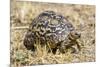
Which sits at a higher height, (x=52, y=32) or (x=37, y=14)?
(x=37, y=14)

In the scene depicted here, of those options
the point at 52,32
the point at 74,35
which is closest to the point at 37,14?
the point at 52,32

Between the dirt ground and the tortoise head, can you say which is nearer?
the dirt ground

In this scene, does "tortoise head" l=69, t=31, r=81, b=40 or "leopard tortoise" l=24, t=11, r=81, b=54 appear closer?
"leopard tortoise" l=24, t=11, r=81, b=54

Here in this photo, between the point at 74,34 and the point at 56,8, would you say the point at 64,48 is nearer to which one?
the point at 74,34

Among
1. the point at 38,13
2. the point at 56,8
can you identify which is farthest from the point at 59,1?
the point at 38,13

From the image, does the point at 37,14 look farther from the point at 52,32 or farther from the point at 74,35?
the point at 74,35
